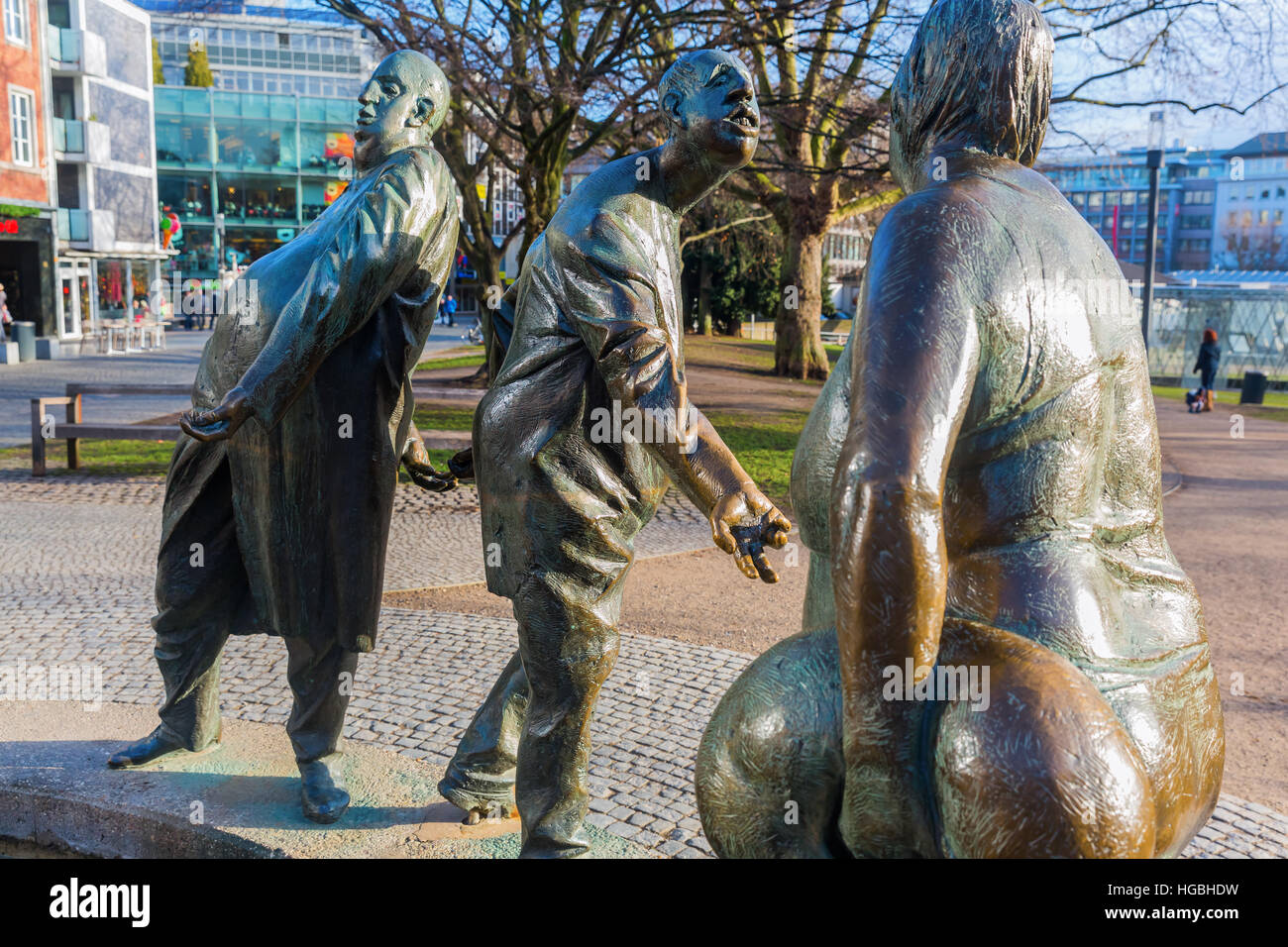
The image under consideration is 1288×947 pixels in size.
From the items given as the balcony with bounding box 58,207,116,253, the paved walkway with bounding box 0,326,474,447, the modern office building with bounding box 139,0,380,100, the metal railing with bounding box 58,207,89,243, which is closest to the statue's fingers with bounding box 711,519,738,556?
the paved walkway with bounding box 0,326,474,447

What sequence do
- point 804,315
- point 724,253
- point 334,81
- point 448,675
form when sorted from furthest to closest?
point 334,81, point 724,253, point 804,315, point 448,675

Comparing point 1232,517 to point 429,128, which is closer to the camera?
point 429,128

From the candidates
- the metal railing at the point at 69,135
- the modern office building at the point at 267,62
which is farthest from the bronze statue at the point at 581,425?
the modern office building at the point at 267,62

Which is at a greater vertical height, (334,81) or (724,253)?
(334,81)

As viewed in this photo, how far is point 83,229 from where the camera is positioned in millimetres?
35094

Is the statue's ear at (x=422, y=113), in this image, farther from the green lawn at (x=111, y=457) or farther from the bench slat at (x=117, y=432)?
the green lawn at (x=111, y=457)

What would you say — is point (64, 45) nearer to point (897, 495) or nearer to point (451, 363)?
point (451, 363)

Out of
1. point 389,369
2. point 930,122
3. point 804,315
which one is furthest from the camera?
point 804,315

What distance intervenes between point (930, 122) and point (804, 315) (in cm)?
→ 2362

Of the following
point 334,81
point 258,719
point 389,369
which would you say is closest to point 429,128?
point 389,369

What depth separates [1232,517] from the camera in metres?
11.4

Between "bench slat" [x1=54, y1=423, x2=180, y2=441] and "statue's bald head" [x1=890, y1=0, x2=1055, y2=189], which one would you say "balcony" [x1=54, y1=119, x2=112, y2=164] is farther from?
"statue's bald head" [x1=890, y1=0, x2=1055, y2=189]

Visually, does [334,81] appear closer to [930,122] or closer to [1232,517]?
[1232,517]

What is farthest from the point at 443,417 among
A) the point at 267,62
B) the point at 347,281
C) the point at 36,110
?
the point at 267,62
